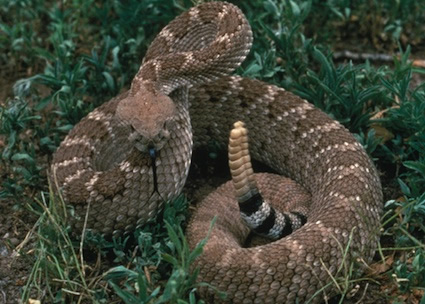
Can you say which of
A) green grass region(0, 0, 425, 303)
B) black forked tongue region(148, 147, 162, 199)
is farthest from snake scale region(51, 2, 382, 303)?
green grass region(0, 0, 425, 303)

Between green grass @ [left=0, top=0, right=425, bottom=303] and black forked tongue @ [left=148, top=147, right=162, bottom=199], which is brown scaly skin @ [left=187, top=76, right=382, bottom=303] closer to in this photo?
green grass @ [left=0, top=0, right=425, bottom=303]

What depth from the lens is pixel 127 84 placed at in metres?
6.45

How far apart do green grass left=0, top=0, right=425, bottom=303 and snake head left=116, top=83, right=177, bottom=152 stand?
0.47 metres

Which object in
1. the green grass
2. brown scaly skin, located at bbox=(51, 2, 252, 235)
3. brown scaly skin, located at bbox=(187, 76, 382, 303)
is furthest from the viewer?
brown scaly skin, located at bbox=(51, 2, 252, 235)

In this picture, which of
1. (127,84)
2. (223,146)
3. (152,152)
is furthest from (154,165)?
(127,84)

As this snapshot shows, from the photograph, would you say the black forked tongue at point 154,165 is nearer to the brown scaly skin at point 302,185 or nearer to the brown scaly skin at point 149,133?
the brown scaly skin at point 149,133

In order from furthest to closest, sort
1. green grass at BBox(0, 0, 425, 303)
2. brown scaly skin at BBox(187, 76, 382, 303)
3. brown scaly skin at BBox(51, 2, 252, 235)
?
brown scaly skin at BBox(51, 2, 252, 235), green grass at BBox(0, 0, 425, 303), brown scaly skin at BBox(187, 76, 382, 303)

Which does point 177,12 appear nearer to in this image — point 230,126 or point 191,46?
point 191,46

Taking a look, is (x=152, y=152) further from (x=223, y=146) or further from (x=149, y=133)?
(x=223, y=146)

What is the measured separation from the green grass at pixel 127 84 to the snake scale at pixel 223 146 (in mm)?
163

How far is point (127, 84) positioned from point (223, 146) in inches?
40.5

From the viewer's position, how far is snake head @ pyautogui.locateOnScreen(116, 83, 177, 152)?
15.8 feet

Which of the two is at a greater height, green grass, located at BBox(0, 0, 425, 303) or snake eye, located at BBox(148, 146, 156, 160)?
snake eye, located at BBox(148, 146, 156, 160)

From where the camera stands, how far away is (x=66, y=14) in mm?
6727
